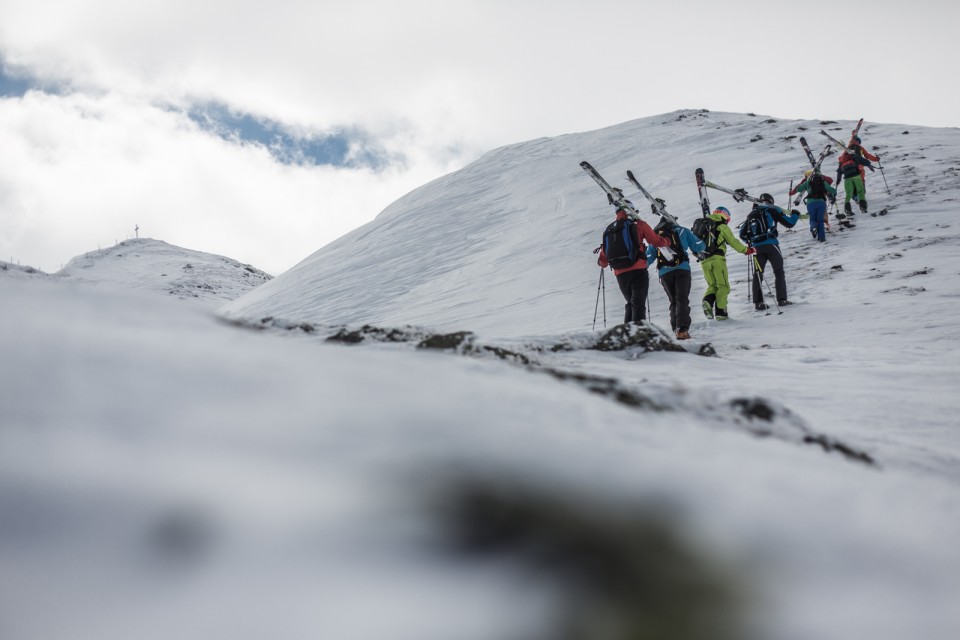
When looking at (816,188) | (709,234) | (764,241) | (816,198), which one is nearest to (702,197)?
(764,241)

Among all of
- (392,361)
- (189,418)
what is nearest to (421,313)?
(392,361)

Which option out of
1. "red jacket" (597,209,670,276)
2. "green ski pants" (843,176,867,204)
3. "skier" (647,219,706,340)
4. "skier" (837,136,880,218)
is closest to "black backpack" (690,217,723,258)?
"skier" (647,219,706,340)

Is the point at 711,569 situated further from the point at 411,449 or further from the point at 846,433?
the point at 846,433

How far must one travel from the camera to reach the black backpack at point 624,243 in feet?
24.3

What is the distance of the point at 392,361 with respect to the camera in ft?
6.72

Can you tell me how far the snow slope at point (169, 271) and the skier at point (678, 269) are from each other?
69.8 ft

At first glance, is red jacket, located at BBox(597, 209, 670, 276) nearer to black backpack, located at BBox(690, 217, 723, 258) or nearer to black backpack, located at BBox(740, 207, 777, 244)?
black backpack, located at BBox(690, 217, 723, 258)

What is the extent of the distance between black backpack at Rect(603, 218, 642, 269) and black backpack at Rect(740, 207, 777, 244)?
2.56 meters

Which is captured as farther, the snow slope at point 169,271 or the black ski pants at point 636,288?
the snow slope at point 169,271

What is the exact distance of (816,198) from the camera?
11.2 metres

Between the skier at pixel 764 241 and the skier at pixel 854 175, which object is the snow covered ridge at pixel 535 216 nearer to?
the skier at pixel 854 175

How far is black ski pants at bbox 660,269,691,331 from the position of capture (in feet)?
24.8

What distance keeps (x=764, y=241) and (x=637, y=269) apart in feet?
8.67

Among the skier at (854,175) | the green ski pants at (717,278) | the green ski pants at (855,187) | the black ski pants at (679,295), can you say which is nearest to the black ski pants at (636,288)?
the black ski pants at (679,295)
